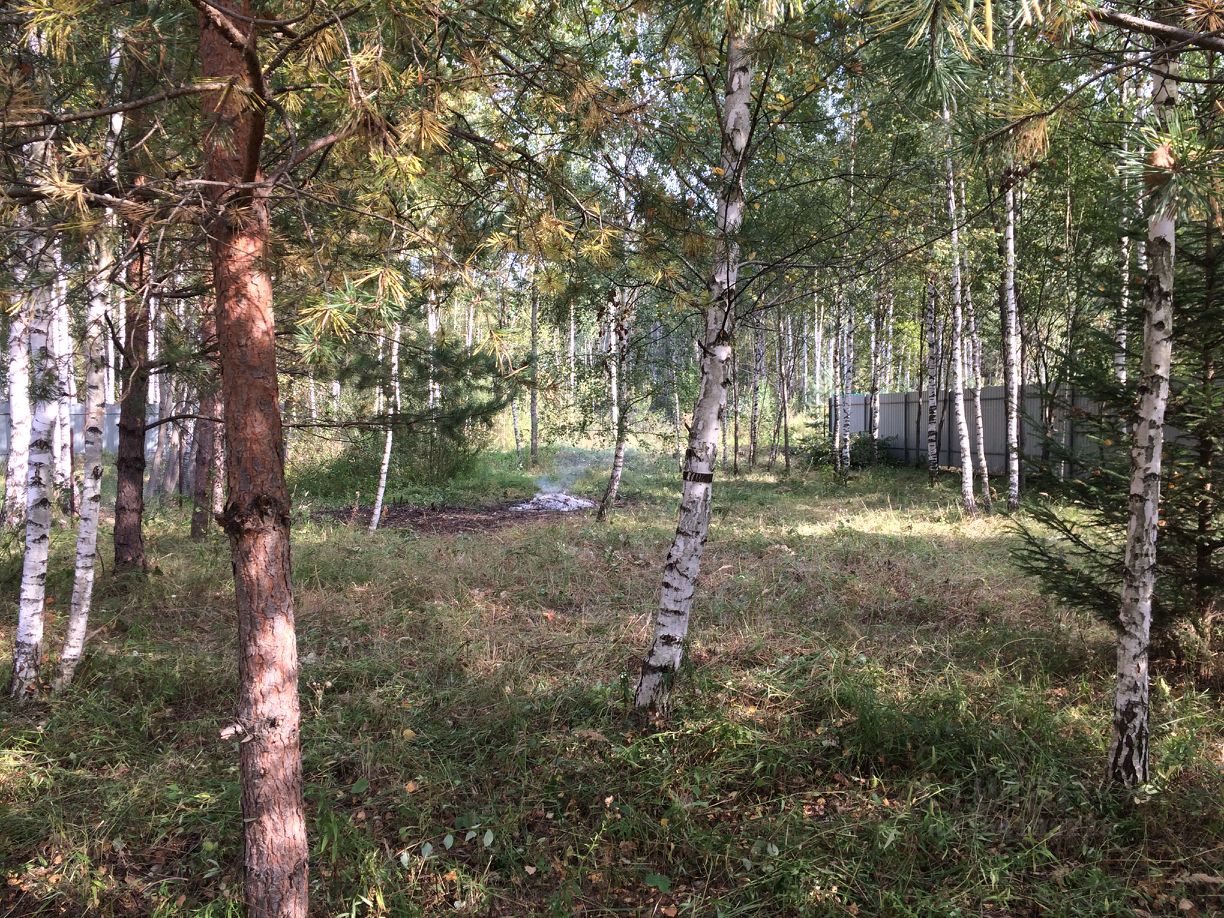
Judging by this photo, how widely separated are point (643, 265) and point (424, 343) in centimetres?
462

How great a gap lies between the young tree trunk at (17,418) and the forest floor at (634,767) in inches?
98.2

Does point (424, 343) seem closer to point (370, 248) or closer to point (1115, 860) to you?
point (370, 248)

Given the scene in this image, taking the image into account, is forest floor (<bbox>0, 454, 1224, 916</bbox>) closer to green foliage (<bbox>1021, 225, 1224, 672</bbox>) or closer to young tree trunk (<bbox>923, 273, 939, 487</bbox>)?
green foliage (<bbox>1021, 225, 1224, 672</bbox>)

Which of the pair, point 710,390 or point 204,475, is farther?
point 204,475

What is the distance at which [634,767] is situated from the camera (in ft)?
12.3

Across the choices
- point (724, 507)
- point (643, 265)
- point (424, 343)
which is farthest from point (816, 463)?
point (643, 265)

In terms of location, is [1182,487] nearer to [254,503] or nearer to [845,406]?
[254,503]

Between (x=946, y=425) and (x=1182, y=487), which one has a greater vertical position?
(x=946, y=425)

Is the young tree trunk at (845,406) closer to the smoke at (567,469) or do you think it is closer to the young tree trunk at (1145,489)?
the smoke at (567,469)

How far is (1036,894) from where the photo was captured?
2846 millimetres

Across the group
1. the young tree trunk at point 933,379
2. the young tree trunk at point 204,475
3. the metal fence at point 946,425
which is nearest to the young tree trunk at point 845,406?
the metal fence at point 946,425

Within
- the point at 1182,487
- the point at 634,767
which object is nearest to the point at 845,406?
the point at 1182,487

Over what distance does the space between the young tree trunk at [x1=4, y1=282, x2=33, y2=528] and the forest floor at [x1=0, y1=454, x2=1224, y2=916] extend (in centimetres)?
249

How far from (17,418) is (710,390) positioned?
8240 millimetres
